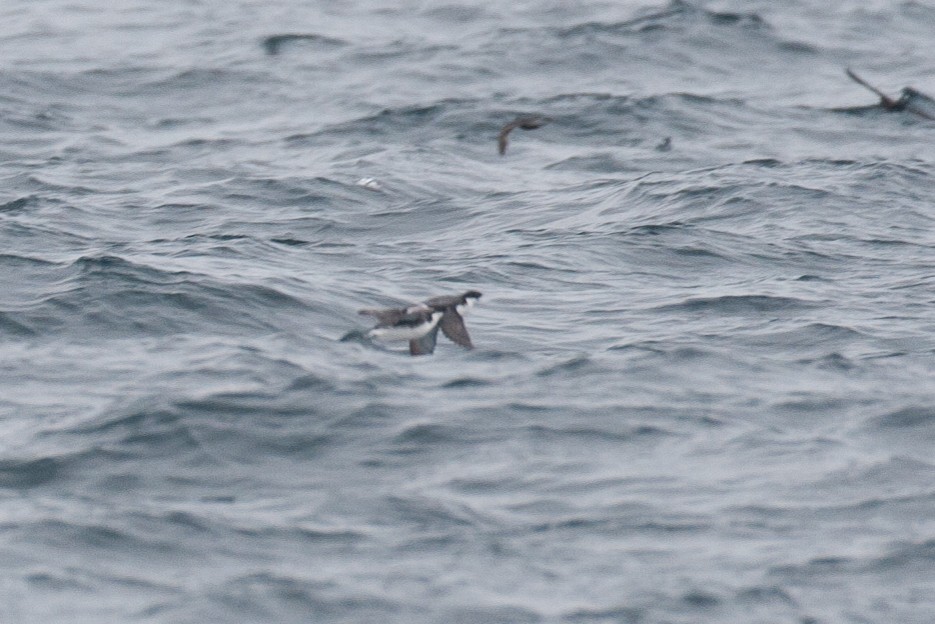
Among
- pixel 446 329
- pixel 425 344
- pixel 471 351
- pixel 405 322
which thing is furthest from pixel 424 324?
pixel 471 351

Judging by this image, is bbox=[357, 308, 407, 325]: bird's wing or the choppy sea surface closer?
the choppy sea surface

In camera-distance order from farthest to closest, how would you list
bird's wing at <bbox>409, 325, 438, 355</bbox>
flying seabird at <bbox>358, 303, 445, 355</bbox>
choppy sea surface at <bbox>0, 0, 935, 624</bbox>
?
bird's wing at <bbox>409, 325, 438, 355</bbox> → flying seabird at <bbox>358, 303, 445, 355</bbox> → choppy sea surface at <bbox>0, 0, 935, 624</bbox>

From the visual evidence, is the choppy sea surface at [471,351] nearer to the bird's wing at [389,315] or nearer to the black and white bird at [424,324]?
the black and white bird at [424,324]

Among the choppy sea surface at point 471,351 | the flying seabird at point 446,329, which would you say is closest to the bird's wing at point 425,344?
the flying seabird at point 446,329

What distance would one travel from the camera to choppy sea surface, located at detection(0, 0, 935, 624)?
744 centimetres

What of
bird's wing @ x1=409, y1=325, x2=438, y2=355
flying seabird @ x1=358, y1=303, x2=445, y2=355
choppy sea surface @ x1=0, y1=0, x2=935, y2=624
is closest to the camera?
choppy sea surface @ x1=0, y1=0, x2=935, y2=624

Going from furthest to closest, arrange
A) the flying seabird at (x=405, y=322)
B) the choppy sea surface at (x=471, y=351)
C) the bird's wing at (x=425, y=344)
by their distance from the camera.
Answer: the bird's wing at (x=425, y=344)
the flying seabird at (x=405, y=322)
the choppy sea surface at (x=471, y=351)

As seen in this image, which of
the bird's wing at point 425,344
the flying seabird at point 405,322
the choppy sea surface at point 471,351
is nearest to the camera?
the choppy sea surface at point 471,351

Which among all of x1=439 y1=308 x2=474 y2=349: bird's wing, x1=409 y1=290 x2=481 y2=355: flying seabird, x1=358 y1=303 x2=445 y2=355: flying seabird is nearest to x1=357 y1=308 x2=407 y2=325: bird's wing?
x1=358 y1=303 x2=445 y2=355: flying seabird

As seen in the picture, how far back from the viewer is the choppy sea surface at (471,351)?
7438mm

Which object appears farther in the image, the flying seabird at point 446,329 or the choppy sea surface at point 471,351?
the flying seabird at point 446,329

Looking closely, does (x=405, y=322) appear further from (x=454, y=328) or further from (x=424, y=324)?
(x=454, y=328)

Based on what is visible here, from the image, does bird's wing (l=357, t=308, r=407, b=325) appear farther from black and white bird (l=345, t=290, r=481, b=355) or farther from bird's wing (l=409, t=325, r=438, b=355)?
bird's wing (l=409, t=325, r=438, b=355)

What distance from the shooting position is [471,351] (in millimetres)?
10797
